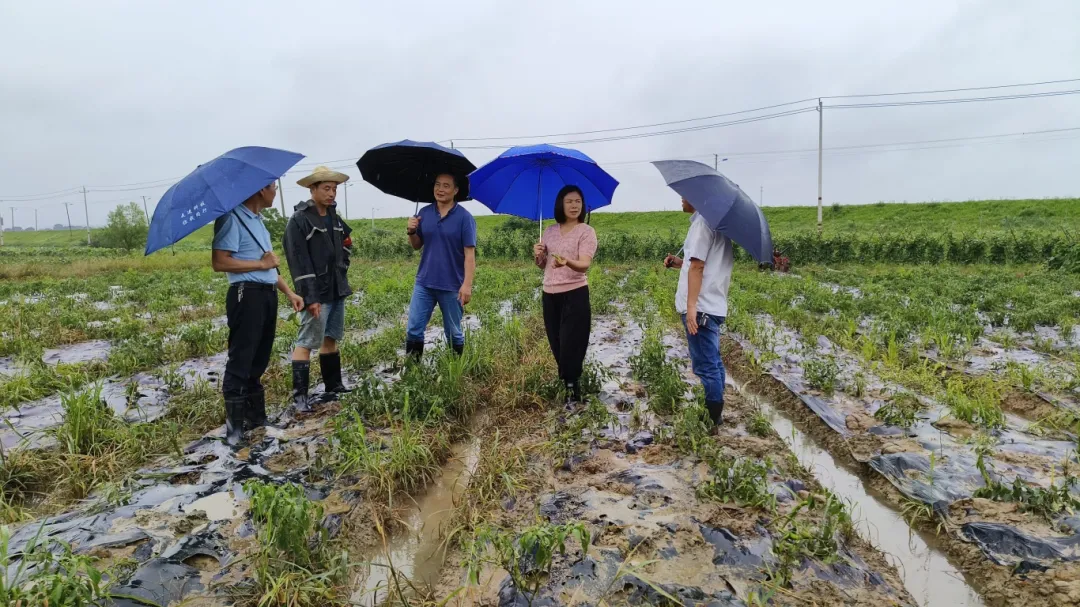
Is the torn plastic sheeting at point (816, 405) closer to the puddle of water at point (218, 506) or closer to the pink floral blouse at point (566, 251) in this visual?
the pink floral blouse at point (566, 251)

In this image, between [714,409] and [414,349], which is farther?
[414,349]

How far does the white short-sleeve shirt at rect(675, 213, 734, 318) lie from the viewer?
11.9ft

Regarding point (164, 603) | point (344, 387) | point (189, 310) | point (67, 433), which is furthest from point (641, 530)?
point (189, 310)

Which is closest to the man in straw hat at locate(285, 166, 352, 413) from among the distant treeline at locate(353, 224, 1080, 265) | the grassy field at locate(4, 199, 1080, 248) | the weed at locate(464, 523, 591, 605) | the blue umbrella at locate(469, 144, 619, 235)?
the blue umbrella at locate(469, 144, 619, 235)

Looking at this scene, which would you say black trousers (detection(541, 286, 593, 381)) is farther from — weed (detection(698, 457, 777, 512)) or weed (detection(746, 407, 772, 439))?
weed (detection(698, 457, 777, 512))

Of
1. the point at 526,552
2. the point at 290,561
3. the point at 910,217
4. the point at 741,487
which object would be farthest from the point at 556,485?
the point at 910,217

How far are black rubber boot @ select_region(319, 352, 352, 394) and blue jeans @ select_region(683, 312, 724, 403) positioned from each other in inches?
123

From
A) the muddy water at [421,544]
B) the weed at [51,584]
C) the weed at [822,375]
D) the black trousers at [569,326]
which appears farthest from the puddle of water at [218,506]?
the weed at [822,375]

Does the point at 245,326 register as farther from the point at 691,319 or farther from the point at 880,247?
the point at 880,247

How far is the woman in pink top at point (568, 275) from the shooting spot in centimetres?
423

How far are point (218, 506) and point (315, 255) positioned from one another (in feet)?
6.63

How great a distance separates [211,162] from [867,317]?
369 inches

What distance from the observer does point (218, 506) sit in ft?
9.76

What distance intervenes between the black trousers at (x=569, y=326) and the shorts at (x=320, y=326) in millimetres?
A: 1826
